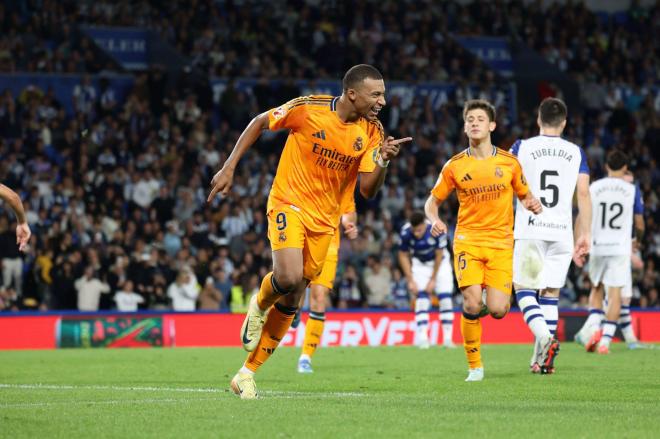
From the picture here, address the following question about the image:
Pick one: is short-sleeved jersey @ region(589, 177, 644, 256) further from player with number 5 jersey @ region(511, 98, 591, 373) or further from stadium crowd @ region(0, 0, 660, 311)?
stadium crowd @ region(0, 0, 660, 311)

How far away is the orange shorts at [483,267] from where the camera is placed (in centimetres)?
1135

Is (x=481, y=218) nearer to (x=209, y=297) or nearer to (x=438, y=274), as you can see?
(x=438, y=274)

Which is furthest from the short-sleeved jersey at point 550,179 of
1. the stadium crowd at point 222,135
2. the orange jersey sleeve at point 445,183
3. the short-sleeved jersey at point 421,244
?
the stadium crowd at point 222,135

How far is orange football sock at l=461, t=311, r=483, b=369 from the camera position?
36.8 ft

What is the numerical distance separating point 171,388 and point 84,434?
3.61 m

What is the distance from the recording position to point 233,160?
8562mm

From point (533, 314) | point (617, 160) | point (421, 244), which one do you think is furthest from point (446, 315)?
point (533, 314)

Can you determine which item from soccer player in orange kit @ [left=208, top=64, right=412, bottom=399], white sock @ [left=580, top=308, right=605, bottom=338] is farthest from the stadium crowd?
soccer player in orange kit @ [left=208, top=64, right=412, bottom=399]

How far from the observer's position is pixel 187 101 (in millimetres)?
27891

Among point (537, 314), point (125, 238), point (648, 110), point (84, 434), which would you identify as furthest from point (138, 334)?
point (648, 110)

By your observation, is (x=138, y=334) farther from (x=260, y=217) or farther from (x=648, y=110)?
(x=648, y=110)

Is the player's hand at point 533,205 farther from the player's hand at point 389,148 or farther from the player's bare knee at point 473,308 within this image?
the player's hand at point 389,148

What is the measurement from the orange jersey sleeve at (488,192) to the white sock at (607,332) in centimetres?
524

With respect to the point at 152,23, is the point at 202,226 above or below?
below
